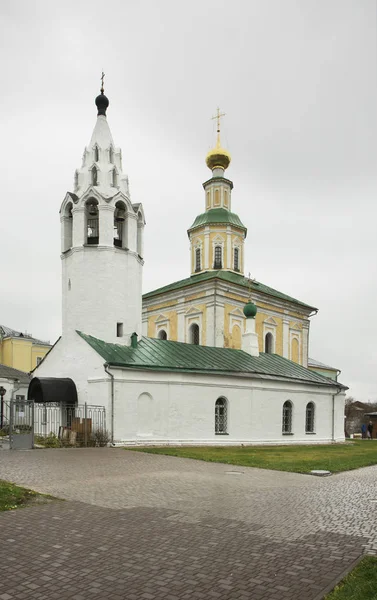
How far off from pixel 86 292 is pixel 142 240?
3.76 metres

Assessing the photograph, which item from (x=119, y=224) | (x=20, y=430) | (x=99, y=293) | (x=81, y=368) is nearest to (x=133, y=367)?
(x=81, y=368)

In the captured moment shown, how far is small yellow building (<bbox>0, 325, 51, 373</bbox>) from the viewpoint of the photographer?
5169cm

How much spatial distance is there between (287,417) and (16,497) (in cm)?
2097

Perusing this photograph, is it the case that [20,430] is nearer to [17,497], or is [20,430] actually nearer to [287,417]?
[17,497]

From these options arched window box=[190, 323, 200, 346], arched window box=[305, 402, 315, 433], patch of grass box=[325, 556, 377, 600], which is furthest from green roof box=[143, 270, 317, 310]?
patch of grass box=[325, 556, 377, 600]

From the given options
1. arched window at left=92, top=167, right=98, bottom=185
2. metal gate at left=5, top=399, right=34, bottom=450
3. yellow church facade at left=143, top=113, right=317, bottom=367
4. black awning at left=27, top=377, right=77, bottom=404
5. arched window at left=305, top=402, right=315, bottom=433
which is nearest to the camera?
metal gate at left=5, top=399, right=34, bottom=450

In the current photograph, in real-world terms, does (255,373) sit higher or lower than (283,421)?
higher

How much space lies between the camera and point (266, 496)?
9414 mm

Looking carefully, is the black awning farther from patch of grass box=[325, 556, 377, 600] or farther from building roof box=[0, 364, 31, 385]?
patch of grass box=[325, 556, 377, 600]

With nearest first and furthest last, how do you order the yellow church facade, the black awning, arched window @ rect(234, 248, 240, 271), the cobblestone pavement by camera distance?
1. the cobblestone pavement
2. the black awning
3. the yellow church facade
4. arched window @ rect(234, 248, 240, 271)

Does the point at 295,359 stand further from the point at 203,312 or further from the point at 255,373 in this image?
the point at 255,373

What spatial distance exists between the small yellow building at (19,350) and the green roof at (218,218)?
22129 millimetres

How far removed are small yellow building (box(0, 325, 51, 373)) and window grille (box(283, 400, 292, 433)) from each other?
30770 mm

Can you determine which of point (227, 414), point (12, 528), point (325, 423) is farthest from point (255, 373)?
point (12, 528)
